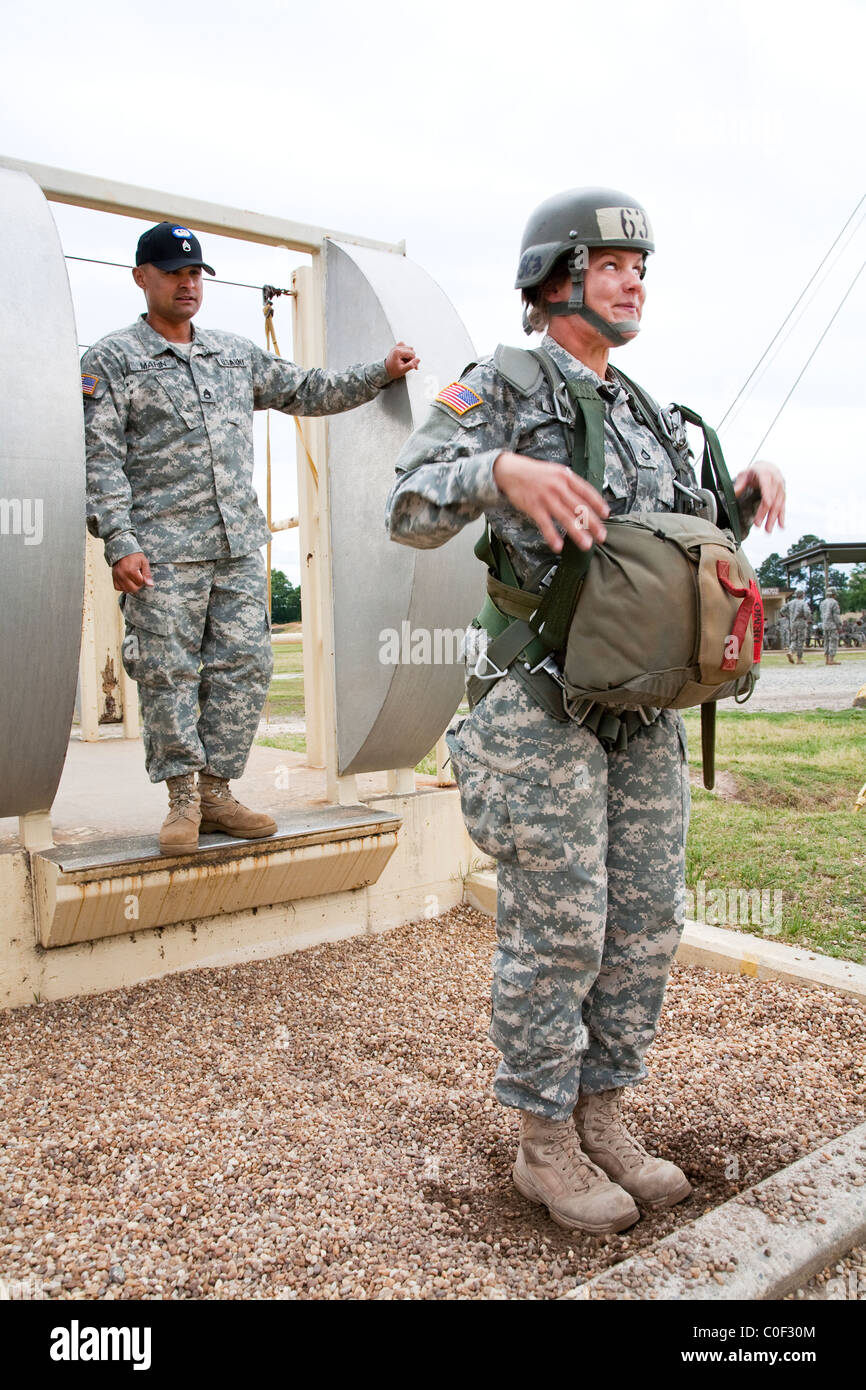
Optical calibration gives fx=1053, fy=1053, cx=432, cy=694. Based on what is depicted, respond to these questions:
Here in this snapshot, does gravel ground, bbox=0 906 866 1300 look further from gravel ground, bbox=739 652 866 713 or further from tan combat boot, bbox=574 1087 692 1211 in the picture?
gravel ground, bbox=739 652 866 713

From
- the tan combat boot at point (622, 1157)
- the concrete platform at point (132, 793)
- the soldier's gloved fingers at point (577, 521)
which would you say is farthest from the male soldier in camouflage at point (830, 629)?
the soldier's gloved fingers at point (577, 521)

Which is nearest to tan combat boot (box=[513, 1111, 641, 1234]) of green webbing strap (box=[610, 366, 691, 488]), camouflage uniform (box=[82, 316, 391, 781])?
green webbing strap (box=[610, 366, 691, 488])

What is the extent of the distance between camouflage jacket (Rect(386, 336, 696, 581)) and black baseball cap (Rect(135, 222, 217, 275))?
1.53 meters

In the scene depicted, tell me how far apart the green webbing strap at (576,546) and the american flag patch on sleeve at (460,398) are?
190 millimetres

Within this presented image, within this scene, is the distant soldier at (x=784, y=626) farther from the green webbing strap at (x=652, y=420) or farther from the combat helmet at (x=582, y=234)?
the combat helmet at (x=582, y=234)

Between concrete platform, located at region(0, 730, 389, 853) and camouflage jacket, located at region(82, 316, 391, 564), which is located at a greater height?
camouflage jacket, located at region(82, 316, 391, 564)

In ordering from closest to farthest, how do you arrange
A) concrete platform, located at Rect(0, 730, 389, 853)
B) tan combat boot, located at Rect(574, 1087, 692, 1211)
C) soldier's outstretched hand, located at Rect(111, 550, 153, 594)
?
tan combat boot, located at Rect(574, 1087, 692, 1211)
soldier's outstretched hand, located at Rect(111, 550, 153, 594)
concrete platform, located at Rect(0, 730, 389, 853)

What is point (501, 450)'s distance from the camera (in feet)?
6.20

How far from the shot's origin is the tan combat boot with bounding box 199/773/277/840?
344cm

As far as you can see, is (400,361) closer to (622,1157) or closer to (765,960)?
(765,960)

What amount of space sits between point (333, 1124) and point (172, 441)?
2039 mm

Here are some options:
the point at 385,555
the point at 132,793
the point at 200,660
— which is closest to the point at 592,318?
the point at 385,555

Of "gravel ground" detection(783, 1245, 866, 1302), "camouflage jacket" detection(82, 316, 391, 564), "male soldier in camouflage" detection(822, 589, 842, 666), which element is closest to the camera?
"gravel ground" detection(783, 1245, 866, 1302)

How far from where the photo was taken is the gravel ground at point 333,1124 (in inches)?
81.2
